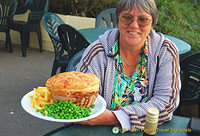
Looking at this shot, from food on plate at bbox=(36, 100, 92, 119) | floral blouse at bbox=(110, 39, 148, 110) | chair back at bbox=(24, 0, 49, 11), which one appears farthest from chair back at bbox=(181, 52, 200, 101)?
chair back at bbox=(24, 0, 49, 11)

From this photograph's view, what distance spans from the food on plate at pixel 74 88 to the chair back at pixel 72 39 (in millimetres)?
1582

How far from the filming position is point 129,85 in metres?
1.80

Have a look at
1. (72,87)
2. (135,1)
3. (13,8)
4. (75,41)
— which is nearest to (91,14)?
(13,8)

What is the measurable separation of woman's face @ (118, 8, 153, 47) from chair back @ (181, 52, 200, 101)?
133cm

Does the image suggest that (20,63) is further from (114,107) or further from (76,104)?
(76,104)

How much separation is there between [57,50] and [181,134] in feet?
A: 9.94

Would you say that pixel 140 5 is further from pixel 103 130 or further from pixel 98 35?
pixel 98 35

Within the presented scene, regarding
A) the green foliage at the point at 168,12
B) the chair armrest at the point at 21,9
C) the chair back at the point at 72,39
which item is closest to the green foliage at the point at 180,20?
the green foliage at the point at 168,12

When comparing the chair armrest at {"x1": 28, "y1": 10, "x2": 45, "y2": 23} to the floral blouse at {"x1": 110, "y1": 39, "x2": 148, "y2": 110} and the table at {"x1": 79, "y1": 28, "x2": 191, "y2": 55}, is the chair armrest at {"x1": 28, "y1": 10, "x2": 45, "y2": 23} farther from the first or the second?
the floral blouse at {"x1": 110, "y1": 39, "x2": 148, "y2": 110}

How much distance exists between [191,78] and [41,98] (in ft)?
7.18

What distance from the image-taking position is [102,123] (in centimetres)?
142

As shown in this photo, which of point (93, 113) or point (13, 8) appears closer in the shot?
point (93, 113)

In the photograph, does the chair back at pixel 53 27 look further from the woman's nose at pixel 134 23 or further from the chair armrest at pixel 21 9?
the chair armrest at pixel 21 9

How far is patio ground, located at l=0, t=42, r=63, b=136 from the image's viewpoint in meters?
3.43
